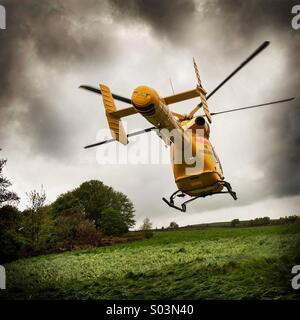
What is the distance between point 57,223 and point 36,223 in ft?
12.7

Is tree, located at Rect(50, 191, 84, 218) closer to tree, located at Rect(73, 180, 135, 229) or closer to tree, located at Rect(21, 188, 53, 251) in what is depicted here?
tree, located at Rect(73, 180, 135, 229)

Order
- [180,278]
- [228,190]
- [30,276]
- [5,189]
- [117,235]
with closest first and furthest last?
[228,190] < [180,278] < [30,276] < [5,189] < [117,235]

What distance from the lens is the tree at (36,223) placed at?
20.1 m

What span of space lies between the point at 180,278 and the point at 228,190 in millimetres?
4392

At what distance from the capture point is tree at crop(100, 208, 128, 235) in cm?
2596

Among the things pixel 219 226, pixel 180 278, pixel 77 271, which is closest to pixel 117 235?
pixel 219 226

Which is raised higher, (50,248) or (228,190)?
(228,190)

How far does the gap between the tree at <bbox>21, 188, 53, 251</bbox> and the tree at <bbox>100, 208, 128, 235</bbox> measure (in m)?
5.29

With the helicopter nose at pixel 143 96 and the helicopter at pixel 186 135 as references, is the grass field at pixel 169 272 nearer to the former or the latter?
the helicopter at pixel 186 135

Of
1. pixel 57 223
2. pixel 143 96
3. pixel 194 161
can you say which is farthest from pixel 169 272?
pixel 57 223

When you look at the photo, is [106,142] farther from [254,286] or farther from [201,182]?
[254,286]

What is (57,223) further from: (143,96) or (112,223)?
(143,96)
